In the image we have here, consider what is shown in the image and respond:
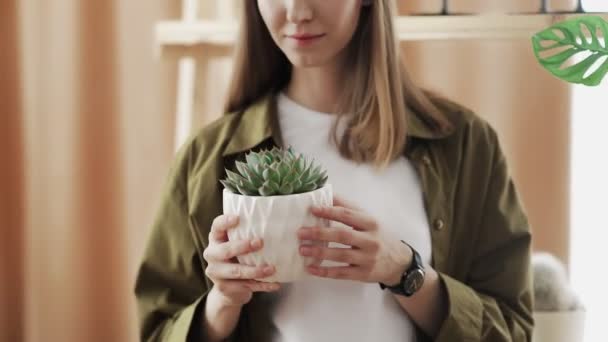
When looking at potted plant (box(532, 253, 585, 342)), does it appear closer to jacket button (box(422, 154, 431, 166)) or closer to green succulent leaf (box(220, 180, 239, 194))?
jacket button (box(422, 154, 431, 166))

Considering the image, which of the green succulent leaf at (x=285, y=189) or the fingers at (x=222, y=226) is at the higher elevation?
the green succulent leaf at (x=285, y=189)

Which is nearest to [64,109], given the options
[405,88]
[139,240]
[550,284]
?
[139,240]

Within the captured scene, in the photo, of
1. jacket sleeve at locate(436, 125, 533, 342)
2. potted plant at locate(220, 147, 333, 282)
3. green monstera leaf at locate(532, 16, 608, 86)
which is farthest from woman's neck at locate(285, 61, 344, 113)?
green monstera leaf at locate(532, 16, 608, 86)

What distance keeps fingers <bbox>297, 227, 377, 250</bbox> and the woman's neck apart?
0.32m

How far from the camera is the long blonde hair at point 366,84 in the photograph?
1.20 m

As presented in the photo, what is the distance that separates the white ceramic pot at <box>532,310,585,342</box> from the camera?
55.0 inches

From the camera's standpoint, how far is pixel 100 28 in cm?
191

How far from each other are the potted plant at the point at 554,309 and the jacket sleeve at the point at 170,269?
54 centimetres

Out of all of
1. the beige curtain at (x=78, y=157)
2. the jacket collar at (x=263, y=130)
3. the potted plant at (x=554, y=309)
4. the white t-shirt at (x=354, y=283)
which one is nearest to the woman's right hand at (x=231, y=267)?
the white t-shirt at (x=354, y=283)

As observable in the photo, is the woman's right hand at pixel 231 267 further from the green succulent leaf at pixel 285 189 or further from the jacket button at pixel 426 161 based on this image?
the jacket button at pixel 426 161

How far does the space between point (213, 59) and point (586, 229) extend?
0.81 metres

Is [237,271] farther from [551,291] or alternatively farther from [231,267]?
[551,291]

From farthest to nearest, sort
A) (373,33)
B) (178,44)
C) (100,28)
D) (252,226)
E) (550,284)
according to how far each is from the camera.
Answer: (100,28) < (178,44) < (550,284) < (373,33) < (252,226)

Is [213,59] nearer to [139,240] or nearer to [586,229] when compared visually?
[139,240]
